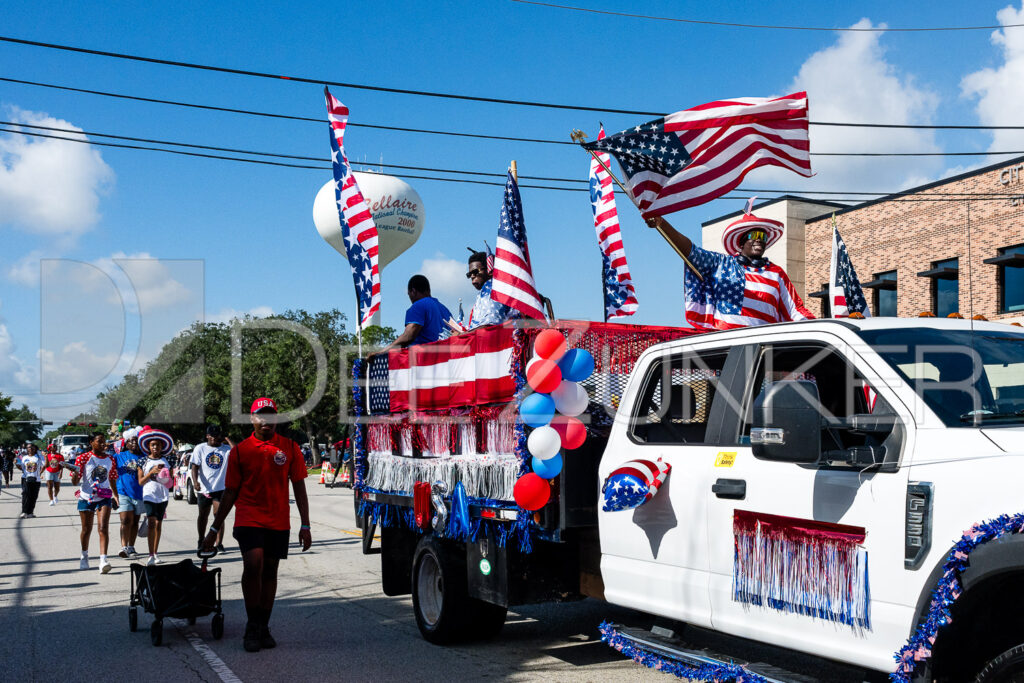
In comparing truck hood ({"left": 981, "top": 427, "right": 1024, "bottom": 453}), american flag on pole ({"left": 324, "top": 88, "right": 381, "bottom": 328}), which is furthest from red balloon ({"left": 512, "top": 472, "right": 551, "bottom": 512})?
american flag on pole ({"left": 324, "top": 88, "right": 381, "bottom": 328})

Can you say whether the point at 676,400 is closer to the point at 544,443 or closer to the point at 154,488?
the point at 544,443

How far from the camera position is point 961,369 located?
4.20 m

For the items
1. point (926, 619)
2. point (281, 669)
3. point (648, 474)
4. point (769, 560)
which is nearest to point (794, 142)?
point (648, 474)

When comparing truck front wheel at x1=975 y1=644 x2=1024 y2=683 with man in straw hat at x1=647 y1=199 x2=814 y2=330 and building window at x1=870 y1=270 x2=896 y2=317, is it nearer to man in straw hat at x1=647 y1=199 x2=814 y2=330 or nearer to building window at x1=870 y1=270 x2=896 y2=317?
man in straw hat at x1=647 y1=199 x2=814 y2=330

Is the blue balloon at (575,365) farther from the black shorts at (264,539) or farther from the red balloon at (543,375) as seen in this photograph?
the black shorts at (264,539)

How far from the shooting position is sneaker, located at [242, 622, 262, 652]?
7.39 meters

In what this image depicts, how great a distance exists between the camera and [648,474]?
16.4 feet

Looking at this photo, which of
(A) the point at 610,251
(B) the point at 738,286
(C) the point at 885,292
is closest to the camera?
(B) the point at 738,286

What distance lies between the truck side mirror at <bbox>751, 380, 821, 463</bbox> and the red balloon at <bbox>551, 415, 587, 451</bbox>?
74.6 inches

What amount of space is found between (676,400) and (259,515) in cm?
372

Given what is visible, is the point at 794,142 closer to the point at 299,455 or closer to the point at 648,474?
the point at 648,474

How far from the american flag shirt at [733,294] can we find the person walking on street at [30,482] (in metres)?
→ 21.5

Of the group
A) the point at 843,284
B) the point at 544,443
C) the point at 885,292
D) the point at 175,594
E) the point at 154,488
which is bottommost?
the point at 175,594

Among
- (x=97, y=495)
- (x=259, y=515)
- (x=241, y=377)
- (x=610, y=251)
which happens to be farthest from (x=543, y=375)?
(x=241, y=377)
